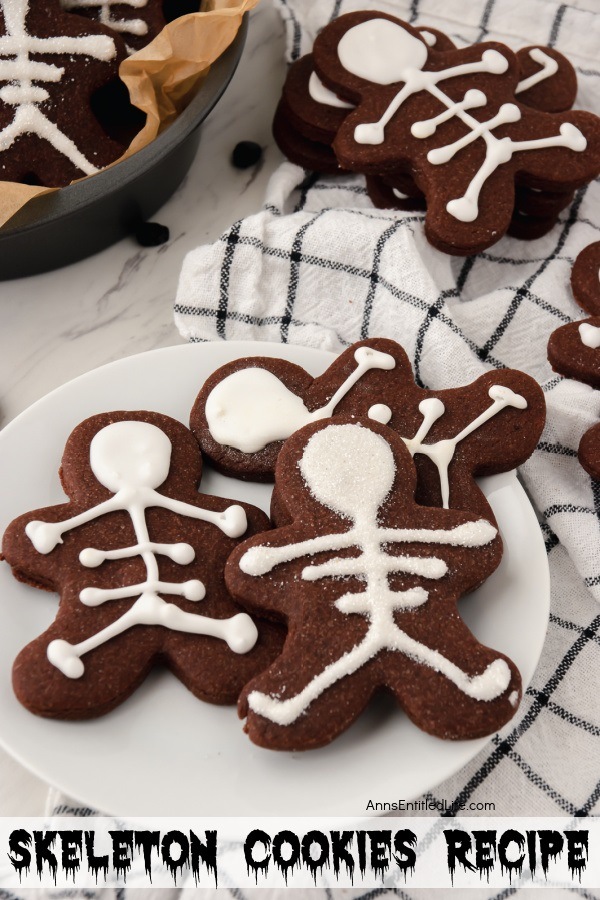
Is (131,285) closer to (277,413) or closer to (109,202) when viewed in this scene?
(109,202)

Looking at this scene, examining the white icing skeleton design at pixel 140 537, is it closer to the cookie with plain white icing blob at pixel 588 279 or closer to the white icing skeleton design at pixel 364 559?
the white icing skeleton design at pixel 364 559

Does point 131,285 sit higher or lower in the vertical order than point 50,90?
lower

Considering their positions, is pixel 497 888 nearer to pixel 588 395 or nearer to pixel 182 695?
pixel 182 695

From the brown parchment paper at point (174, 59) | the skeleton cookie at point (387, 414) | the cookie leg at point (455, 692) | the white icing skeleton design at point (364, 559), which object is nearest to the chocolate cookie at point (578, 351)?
the skeleton cookie at point (387, 414)

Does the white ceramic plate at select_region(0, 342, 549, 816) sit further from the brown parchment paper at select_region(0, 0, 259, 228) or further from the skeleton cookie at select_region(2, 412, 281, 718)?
the brown parchment paper at select_region(0, 0, 259, 228)

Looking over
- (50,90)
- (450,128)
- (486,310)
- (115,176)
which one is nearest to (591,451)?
(486,310)
